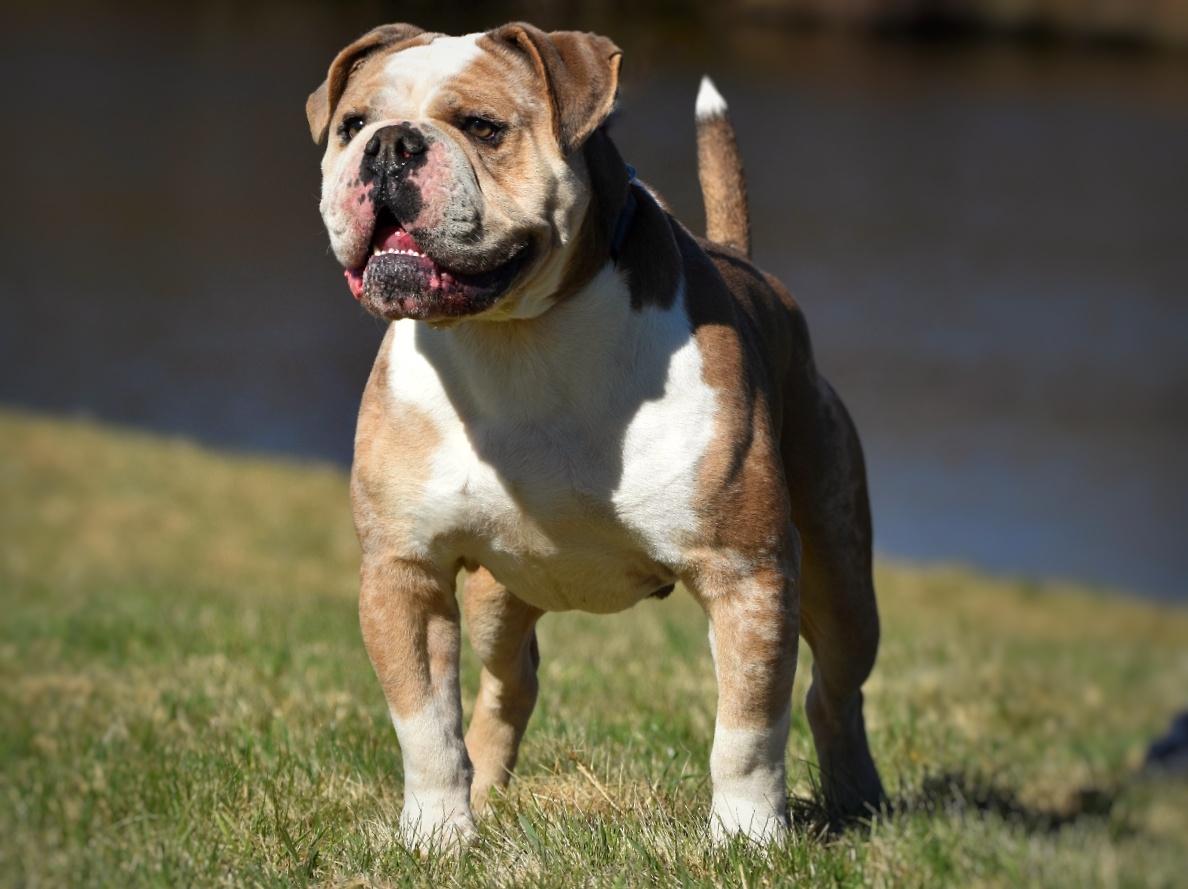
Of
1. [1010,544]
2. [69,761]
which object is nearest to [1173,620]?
[1010,544]

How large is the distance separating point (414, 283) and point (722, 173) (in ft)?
6.16

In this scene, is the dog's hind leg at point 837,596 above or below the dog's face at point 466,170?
below

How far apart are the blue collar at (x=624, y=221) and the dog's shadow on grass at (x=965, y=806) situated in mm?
1512

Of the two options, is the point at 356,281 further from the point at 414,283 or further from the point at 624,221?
the point at 624,221

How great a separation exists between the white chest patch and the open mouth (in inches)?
11.7

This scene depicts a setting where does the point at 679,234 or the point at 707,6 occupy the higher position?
the point at 707,6

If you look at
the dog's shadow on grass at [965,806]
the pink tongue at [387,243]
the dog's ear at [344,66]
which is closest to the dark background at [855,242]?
the dog's shadow on grass at [965,806]

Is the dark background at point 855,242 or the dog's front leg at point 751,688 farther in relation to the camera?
the dark background at point 855,242

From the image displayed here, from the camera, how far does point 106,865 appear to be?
141 inches

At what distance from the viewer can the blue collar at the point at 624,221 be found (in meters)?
3.82

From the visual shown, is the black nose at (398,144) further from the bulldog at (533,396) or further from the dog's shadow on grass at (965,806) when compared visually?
the dog's shadow on grass at (965,806)

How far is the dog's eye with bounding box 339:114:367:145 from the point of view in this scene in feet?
11.9

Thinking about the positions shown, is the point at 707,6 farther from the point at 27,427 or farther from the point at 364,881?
the point at 364,881

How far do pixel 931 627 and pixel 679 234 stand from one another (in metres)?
7.15
